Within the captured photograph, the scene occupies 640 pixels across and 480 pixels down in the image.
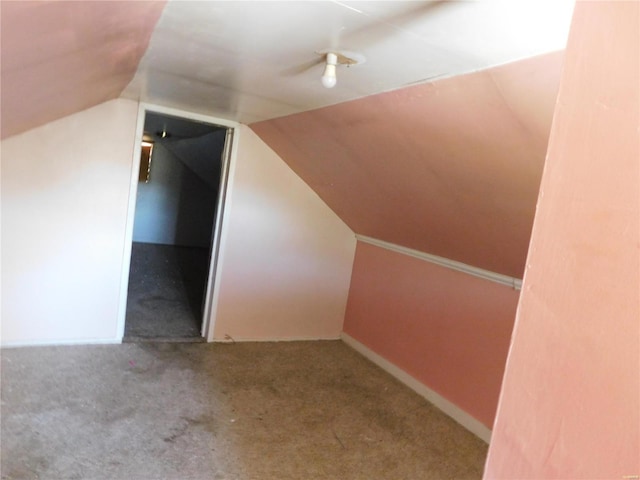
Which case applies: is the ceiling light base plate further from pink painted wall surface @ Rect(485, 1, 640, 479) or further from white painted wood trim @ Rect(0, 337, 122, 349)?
white painted wood trim @ Rect(0, 337, 122, 349)

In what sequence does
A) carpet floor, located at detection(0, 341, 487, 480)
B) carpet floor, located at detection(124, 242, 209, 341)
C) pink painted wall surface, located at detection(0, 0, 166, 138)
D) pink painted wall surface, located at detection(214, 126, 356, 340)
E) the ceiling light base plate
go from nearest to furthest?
pink painted wall surface, located at detection(0, 0, 166, 138)
the ceiling light base plate
carpet floor, located at detection(0, 341, 487, 480)
pink painted wall surface, located at detection(214, 126, 356, 340)
carpet floor, located at detection(124, 242, 209, 341)

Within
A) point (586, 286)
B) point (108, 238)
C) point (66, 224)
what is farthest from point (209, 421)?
point (586, 286)

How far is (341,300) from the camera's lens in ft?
13.1

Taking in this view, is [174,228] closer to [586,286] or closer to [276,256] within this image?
[276,256]

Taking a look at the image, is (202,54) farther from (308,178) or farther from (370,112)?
(308,178)

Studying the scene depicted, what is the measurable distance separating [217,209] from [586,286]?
3.21 metres

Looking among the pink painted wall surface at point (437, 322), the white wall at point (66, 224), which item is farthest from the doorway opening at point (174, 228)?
the pink painted wall surface at point (437, 322)

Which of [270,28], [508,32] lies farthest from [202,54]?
[508,32]

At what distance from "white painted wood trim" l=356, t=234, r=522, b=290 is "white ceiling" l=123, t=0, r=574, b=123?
4.35 ft

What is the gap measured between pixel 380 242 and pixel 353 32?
7.83ft

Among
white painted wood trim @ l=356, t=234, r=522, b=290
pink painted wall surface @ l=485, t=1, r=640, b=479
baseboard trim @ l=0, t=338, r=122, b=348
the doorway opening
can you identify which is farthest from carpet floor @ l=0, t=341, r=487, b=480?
pink painted wall surface @ l=485, t=1, r=640, b=479

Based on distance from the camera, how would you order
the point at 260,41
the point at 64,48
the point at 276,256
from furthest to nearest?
the point at 276,256
the point at 260,41
the point at 64,48

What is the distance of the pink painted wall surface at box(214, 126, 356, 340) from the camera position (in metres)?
3.52

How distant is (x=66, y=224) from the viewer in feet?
9.91
